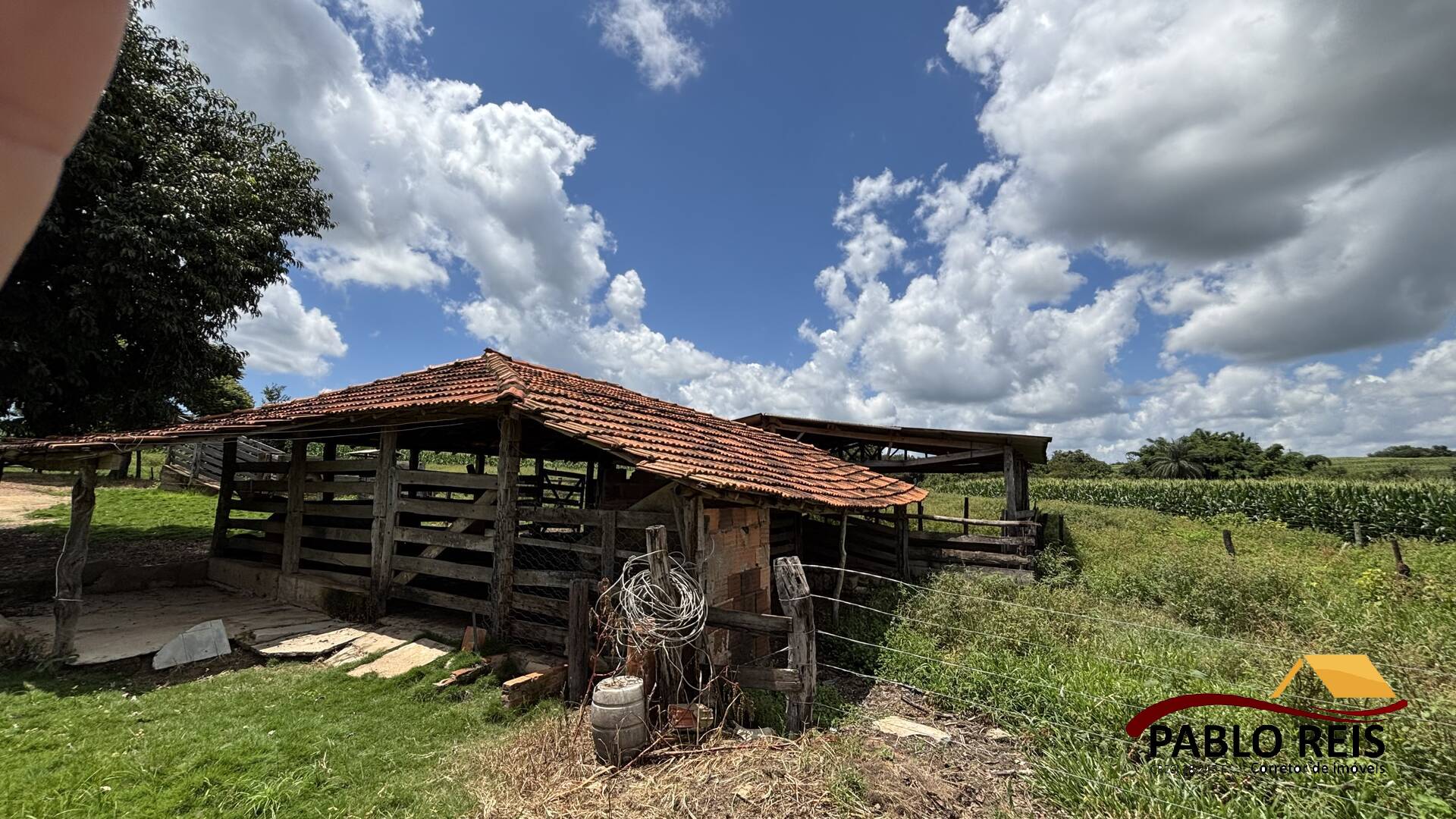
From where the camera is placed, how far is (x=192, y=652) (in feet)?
24.5

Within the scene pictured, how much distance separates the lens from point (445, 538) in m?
8.38

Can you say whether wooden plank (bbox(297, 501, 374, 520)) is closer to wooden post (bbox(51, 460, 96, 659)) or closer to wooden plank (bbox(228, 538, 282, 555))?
wooden plank (bbox(228, 538, 282, 555))

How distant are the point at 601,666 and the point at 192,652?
5.26m

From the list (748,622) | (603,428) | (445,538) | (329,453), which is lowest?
(748,622)

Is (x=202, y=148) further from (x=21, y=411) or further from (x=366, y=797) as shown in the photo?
(x=366, y=797)

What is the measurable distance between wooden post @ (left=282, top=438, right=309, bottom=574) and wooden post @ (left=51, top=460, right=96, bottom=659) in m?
2.42

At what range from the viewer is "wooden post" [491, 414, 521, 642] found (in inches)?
→ 301

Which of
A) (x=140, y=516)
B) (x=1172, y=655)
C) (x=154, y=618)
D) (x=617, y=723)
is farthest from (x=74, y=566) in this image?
(x=140, y=516)

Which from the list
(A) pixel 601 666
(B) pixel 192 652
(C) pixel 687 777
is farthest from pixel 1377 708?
(B) pixel 192 652

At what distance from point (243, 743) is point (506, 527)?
10.3 feet

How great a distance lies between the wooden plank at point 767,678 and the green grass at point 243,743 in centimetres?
227

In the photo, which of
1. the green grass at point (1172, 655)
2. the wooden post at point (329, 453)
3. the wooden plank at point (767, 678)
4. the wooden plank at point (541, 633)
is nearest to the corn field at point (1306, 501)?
the green grass at point (1172, 655)

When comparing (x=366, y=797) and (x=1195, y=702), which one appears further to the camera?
(x=1195, y=702)

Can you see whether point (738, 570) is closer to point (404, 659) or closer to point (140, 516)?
point (404, 659)
